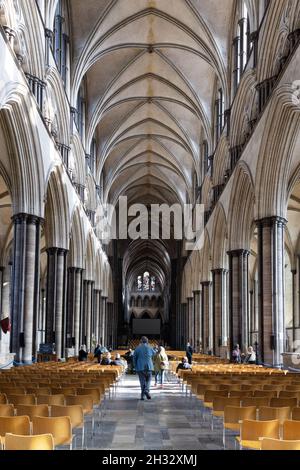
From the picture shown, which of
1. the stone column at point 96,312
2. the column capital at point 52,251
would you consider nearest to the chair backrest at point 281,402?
the column capital at point 52,251

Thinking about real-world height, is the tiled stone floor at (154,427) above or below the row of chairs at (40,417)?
below

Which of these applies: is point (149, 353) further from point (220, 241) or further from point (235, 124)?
point (220, 241)

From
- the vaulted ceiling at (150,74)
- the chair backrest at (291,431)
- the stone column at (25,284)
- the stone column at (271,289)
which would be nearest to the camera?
the chair backrest at (291,431)

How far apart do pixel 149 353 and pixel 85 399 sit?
5689 millimetres

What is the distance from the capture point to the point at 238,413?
673cm

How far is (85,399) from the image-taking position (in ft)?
26.2

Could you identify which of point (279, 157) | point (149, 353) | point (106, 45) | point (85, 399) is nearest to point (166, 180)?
point (106, 45)

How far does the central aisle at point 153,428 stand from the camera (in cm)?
774

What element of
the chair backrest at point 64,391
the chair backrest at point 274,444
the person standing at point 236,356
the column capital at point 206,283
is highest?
the column capital at point 206,283

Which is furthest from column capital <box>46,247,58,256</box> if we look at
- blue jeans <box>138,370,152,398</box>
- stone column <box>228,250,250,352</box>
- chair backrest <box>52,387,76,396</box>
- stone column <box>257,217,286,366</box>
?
chair backrest <box>52,387,76,396</box>

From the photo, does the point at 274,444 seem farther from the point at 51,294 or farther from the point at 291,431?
the point at 51,294

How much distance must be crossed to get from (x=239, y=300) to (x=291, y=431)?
21.0 metres

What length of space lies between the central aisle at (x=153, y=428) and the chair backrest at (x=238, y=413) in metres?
0.91

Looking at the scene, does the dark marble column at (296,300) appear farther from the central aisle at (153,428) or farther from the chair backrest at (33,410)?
the chair backrest at (33,410)
